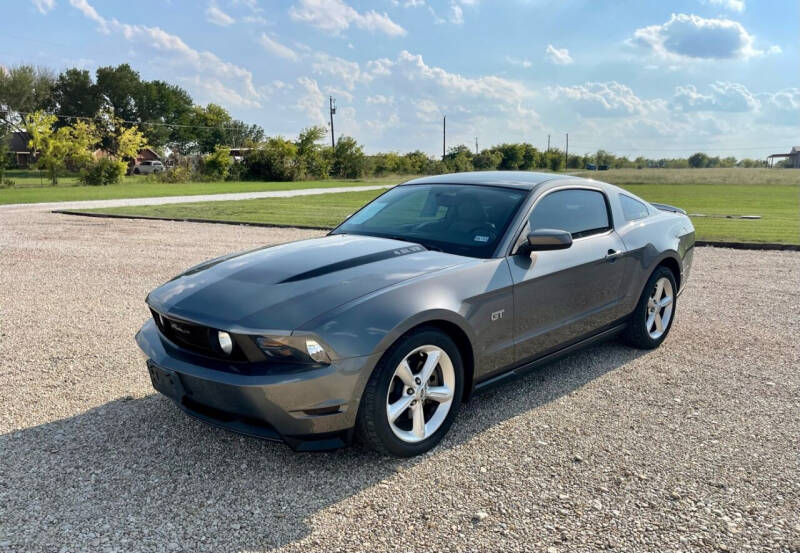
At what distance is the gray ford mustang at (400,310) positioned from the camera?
9.70 ft

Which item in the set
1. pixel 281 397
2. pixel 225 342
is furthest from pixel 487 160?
pixel 281 397

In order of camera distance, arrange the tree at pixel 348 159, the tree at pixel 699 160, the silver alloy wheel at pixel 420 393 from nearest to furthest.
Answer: the silver alloy wheel at pixel 420 393 < the tree at pixel 348 159 < the tree at pixel 699 160

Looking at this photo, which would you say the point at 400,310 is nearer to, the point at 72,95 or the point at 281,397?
the point at 281,397

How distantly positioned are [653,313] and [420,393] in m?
2.84

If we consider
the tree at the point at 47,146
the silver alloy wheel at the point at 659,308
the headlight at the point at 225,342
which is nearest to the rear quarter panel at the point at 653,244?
the silver alloy wheel at the point at 659,308

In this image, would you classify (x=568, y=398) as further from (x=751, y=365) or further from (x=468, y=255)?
(x=751, y=365)

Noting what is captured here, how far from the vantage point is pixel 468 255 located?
3.81 metres

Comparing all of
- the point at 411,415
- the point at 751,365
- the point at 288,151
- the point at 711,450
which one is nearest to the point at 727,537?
the point at 711,450

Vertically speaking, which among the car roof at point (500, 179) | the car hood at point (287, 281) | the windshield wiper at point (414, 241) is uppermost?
the car roof at point (500, 179)

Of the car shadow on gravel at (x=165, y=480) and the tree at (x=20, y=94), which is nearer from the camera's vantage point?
the car shadow on gravel at (x=165, y=480)

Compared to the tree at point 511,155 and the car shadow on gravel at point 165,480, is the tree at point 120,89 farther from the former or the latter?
the car shadow on gravel at point 165,480

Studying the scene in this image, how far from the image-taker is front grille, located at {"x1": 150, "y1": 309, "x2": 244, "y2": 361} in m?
3.09

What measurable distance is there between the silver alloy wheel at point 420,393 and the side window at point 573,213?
4.17 ft

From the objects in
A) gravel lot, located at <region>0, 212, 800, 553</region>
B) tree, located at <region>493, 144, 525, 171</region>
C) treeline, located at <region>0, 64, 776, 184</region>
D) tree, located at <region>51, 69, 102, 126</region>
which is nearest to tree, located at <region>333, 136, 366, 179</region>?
treeline, located at <region>0, 64, 776, 184</region>
